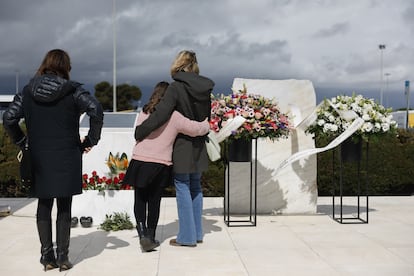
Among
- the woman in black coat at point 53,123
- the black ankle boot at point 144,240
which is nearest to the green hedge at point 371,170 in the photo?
the black ankle boot at point 144,240

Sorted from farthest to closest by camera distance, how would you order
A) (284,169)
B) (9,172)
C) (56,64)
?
(9,172), (284,169), (56,64)

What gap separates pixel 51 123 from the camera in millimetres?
4742

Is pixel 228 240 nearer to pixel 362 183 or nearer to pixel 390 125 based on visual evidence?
pixel 390 125

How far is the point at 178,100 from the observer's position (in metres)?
5.75

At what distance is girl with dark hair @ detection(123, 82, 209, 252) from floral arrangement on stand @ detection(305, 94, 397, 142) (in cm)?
229

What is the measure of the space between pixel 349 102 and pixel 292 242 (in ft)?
7.20

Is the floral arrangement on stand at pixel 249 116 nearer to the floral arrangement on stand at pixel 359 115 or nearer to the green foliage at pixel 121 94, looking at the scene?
the floral arrangement on stand at pixel 359 115

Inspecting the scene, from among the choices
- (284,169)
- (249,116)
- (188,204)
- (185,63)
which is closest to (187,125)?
(185,63)

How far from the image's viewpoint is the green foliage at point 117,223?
22.8 feet

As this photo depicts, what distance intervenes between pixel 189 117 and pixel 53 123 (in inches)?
60.1

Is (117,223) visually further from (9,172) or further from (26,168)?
(9,172)

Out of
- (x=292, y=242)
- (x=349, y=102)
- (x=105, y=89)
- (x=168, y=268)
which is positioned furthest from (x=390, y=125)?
(x=105, y=89)

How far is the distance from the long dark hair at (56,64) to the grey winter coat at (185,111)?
1059 millimetres

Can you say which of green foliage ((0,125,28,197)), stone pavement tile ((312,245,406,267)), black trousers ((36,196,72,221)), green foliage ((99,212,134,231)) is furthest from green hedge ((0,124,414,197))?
black trousers ((36,196,72,221))
